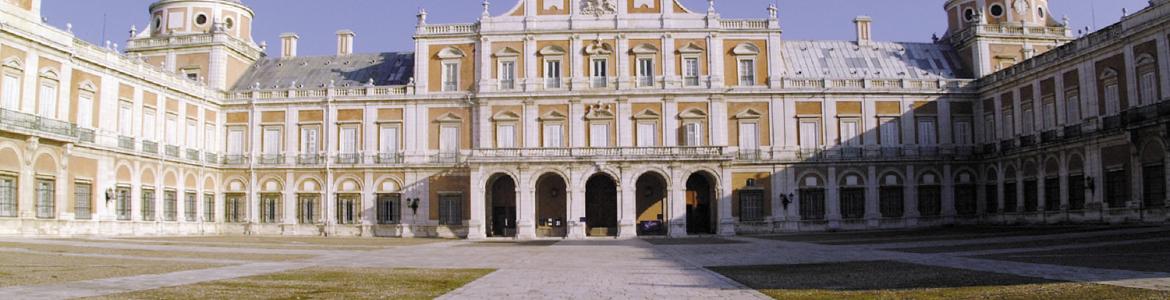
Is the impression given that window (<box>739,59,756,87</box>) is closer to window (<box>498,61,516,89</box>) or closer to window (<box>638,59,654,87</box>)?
window (<box>638,59,654,87</box>)

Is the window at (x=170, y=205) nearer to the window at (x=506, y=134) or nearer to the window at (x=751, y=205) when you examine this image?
the window at (x=506, y=134)

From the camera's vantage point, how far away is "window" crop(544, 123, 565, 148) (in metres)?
50.0

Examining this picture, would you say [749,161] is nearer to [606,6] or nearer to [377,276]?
[606,6]

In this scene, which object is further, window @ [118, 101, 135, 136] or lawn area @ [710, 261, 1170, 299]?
window @ [118, 101, 135, 136]

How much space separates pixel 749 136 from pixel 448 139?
630 inches

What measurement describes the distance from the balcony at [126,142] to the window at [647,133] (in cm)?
2452

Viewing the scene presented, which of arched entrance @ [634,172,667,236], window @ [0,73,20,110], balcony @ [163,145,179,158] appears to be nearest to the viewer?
window @ [0,73,20,110]

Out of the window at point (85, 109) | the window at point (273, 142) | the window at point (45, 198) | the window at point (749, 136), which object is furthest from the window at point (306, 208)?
the window at point (749, 136)

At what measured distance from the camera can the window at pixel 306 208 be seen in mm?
51438

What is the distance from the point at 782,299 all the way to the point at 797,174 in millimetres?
37701

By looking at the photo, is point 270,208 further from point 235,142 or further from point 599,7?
point 599,7

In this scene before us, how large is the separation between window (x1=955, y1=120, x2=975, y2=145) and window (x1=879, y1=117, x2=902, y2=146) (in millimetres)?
3125

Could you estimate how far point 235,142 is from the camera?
52.6 metres

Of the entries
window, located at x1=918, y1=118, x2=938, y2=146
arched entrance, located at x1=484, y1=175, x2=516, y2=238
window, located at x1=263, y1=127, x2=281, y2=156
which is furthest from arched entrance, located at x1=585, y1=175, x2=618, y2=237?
window, located at x1=263, y1=127, x2=281, y2=156
